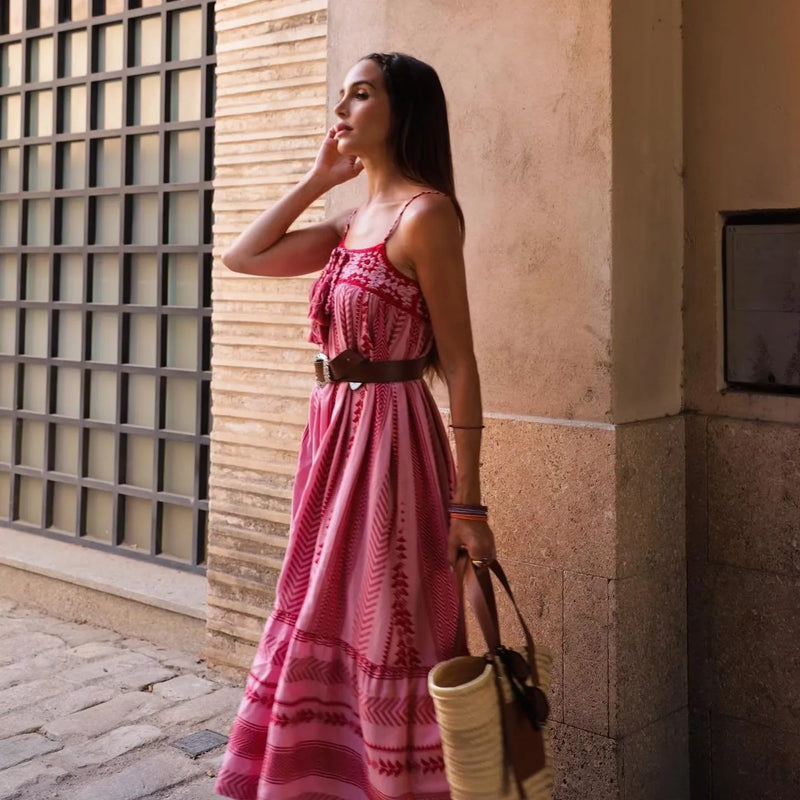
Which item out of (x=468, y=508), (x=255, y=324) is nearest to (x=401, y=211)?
(x=468, y=508)

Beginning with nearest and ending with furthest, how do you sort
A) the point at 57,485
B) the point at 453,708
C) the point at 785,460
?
the point at 453,708, the point at 785,460, the point at 57,485

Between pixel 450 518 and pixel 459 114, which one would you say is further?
pixel 459 114

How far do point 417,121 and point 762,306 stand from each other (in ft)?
3.79

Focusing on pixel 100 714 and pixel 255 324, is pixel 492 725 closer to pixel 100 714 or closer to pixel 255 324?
pixel 100 714

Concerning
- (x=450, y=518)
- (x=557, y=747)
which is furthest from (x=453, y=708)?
(x=557, y=747)

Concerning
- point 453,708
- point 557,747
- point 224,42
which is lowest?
point 557,747

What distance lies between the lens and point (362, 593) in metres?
3.08

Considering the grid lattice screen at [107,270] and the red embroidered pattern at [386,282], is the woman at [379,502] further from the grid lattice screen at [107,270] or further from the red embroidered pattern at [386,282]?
the grid lattice screen at [107,270]

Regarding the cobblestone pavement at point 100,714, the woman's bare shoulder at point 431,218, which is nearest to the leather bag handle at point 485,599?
the woman's bare shoulder at point 431,218

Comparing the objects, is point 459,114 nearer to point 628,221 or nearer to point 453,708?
point 628,221

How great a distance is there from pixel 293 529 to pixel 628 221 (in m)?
1.29

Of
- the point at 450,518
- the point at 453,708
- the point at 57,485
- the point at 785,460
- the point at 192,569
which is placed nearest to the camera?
the point at 453,708

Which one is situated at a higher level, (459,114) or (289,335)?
(459,114)

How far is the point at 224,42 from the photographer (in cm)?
501
